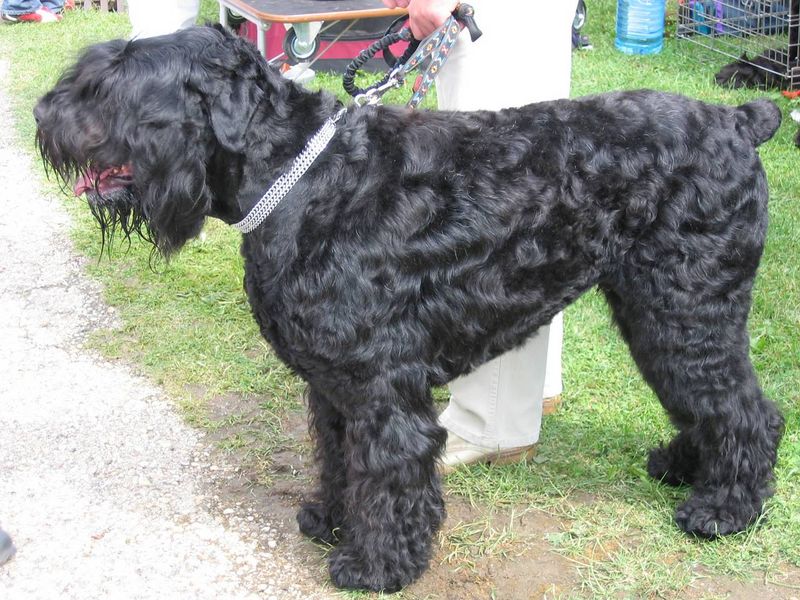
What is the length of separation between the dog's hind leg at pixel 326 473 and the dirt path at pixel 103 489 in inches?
4.7

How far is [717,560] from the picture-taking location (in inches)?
120

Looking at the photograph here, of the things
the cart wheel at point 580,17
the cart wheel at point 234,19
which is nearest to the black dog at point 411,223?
the cart wheel at point 234,19

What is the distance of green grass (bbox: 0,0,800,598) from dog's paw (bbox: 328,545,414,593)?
0.25m

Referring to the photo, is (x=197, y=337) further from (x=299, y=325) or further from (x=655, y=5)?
(x=655, y=5)

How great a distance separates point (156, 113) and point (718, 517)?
2232 millimetres

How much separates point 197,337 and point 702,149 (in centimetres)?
263

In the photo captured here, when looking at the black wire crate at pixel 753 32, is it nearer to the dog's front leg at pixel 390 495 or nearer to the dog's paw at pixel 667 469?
the dog's paw at pixel 667 469

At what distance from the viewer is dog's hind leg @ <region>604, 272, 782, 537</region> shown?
2.90 metres

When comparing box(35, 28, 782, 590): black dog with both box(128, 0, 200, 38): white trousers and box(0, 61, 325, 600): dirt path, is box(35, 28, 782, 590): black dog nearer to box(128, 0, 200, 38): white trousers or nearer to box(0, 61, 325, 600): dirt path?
box(0, 61, 325, 600): dirt path

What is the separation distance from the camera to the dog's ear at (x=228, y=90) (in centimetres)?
242

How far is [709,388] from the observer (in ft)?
9.83

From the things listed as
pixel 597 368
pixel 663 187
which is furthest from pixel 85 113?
pixel 597 368

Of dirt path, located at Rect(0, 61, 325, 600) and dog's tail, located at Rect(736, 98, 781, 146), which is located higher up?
dog's tail, located at Rect(736, 98, 781, 146)

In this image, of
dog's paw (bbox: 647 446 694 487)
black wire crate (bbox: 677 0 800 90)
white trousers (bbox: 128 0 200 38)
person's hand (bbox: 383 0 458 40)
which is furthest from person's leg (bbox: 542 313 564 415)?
black wire crate (bbox: 677 0 800 90)
